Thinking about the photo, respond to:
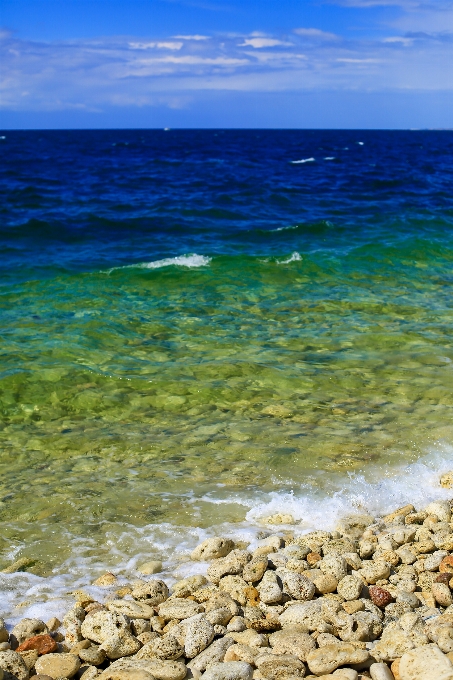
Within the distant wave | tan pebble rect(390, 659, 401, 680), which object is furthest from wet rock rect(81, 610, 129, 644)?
the distant wave

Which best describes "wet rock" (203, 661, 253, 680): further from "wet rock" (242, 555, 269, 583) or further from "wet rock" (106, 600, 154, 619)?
"wet rock" (242, 555, 269, 583)

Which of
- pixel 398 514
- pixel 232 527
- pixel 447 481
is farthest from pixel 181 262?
pixel 398 514

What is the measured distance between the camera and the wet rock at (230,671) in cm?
352

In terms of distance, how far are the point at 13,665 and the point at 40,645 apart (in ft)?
0.82

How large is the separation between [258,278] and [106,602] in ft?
32.9

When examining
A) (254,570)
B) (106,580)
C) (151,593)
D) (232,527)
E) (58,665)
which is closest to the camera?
(58,665)

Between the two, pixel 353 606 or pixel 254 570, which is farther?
pixel 254 570

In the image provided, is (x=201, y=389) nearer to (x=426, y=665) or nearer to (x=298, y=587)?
(x=298, y=587)

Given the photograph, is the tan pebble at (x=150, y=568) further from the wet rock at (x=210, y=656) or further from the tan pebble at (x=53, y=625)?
the wet rock at (x=210, y=656)

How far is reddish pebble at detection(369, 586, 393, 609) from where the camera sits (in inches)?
164

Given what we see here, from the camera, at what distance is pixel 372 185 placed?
95.7ft

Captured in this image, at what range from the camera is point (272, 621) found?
4.03 metres

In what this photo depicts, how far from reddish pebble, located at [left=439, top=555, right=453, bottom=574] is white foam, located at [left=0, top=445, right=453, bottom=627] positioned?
95 centimetres

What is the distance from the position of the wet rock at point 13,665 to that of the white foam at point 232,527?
1.59 ft
